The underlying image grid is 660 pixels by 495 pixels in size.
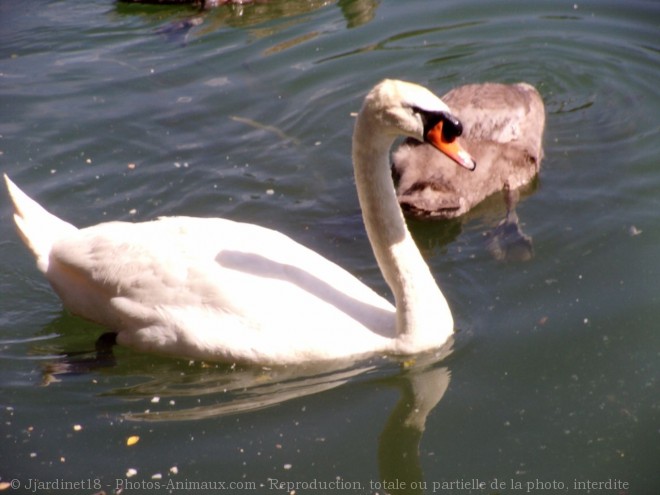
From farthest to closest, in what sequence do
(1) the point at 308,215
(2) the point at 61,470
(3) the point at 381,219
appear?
(1) the point at 308,215, (3) the point at 381,219, (2) the point at 61,470

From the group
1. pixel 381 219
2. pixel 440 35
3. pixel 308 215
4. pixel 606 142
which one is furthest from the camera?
pixel 440 35

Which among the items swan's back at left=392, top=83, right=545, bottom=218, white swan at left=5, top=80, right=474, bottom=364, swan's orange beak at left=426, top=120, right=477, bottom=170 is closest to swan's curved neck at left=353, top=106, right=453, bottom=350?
white swan at left=5, top=80, right=474, bottom=364

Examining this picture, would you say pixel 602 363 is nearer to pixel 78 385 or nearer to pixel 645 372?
pixel 645 372

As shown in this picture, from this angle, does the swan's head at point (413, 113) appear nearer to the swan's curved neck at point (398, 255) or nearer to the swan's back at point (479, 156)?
the swan's curved neck at point (398, 255)

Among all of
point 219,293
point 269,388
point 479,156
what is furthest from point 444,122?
point 479,156

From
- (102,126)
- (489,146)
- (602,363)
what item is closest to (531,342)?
(602,363)

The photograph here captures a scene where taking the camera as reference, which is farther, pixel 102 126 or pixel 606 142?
pixel 102 126

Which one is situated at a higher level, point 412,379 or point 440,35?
point 440,35

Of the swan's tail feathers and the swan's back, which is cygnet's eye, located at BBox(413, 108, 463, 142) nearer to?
the swan's back

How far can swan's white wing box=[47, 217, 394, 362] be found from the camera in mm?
6609

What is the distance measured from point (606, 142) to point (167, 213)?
12.4 ft

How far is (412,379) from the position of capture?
667 centimetres

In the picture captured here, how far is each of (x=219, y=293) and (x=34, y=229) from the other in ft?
5.61

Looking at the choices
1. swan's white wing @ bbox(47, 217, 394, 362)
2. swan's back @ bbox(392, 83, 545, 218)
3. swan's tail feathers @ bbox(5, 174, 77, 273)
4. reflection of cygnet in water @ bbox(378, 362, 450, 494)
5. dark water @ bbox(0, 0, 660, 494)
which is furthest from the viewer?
swan's back @ bbox(392, 83, 545, 218)
